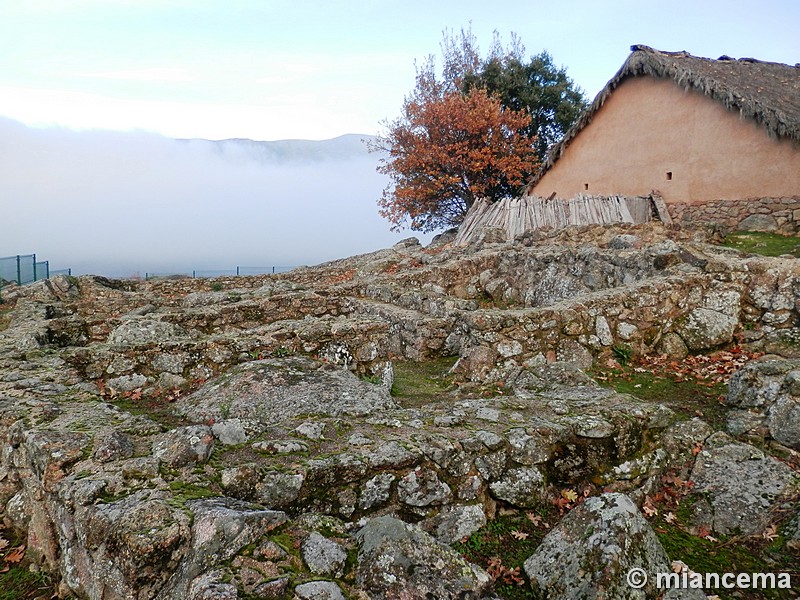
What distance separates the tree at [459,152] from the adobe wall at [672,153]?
4510mm

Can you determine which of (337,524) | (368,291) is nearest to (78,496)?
(337,524)

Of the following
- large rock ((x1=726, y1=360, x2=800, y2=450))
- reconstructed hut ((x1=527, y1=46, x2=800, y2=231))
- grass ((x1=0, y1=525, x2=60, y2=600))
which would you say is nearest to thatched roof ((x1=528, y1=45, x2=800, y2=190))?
reconstructed hut ((x1=527, y1=46, x2=800, y2=231))

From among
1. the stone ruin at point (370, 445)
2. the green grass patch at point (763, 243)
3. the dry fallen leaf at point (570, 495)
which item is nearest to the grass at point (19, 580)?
the stone ruin at point (370, 445)

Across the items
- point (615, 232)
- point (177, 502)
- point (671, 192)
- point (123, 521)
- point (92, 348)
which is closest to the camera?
point (123, 521)

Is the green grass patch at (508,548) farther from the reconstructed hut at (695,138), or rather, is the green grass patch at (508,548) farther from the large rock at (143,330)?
the reconstructed hut at (695,138)

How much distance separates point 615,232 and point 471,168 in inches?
458

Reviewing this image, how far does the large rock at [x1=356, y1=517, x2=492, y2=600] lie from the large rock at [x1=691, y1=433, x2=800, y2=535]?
2.31m

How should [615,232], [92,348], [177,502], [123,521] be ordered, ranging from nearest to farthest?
1. [123,521]
2. [177,502]
3. [92,348]
4. [615,232]

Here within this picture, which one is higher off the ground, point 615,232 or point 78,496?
point 615,232

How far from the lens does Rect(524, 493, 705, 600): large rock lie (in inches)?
120

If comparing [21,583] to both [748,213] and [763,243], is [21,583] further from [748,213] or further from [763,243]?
[748,213]

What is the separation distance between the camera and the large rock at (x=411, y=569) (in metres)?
2.81

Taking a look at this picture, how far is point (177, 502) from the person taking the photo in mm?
3227

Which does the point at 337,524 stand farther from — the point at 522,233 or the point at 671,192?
the point at 671,192
